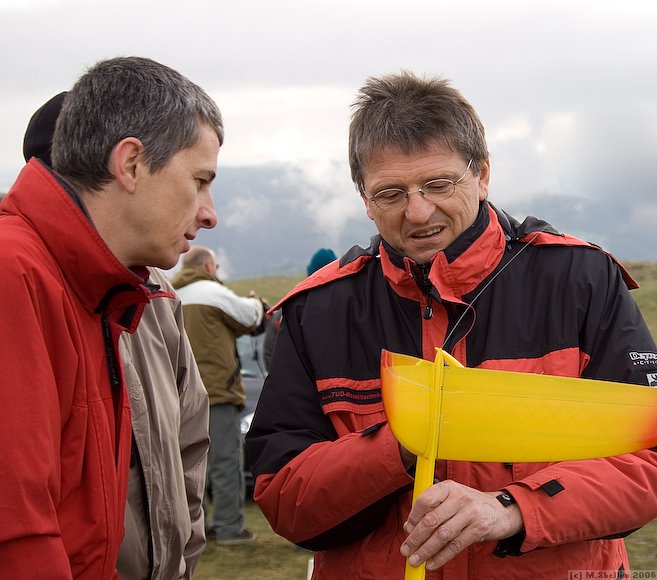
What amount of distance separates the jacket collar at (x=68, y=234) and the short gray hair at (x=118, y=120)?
0.10 m

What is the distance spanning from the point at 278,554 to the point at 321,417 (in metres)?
4.56

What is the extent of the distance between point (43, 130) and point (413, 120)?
1.14m

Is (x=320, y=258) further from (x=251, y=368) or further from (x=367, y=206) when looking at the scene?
(x=367, y=206)

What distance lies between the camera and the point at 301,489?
2.32 metres

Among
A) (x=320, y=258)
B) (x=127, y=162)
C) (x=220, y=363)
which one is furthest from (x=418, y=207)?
(x=220, y=363)

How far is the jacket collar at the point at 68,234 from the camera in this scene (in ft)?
6.43

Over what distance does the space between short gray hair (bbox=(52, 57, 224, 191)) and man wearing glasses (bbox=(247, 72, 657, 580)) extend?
0.64 meters

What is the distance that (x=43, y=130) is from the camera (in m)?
2.77

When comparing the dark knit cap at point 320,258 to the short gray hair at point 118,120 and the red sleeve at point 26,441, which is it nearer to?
the short gray hair at point 118,120

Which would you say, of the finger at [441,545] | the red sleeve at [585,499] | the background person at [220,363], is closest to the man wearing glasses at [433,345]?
the red sleeve at [585,499]

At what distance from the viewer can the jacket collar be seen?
6.43 feet

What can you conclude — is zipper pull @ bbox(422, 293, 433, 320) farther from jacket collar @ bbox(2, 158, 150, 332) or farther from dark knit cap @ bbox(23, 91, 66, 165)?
dark knit cap @ bbox(23, 91, 66, 165)

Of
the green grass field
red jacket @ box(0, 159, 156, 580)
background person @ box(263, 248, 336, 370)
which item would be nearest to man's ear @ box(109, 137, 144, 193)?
red jacket @ box(0, 159, 156, 580)

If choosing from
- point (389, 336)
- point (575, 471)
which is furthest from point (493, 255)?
point (575, 471)
